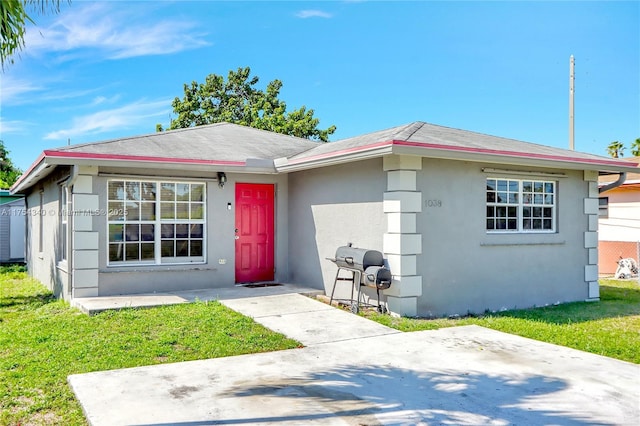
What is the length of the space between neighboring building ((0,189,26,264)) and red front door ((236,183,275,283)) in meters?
12.6

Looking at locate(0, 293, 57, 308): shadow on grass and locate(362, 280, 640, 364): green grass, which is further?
locate(0, 293, 57, 308): shadow on grass

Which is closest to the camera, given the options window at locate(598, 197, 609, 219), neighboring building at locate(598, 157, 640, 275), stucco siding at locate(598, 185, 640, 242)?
neighboring building at locate(598, 157, 640, 275)

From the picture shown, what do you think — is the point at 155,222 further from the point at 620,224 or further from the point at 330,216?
the point at 620,224

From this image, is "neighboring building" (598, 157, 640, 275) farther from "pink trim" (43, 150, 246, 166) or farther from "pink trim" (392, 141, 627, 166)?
"pink trim" (43, 150, 246, 166)

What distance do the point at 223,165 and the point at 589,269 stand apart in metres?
8.03


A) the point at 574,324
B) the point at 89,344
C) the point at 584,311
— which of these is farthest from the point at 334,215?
the point at 584,311

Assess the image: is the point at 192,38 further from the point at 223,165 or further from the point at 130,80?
the point at 223,165

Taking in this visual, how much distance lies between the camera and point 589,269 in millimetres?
10359

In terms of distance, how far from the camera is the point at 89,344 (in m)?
6.12

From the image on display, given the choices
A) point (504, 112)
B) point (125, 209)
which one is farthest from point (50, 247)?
point (504, 112)

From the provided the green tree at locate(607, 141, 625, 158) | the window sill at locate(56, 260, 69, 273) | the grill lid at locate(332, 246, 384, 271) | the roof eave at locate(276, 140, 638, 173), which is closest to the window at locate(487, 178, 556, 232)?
the roof eave at locate(276, 140, 638, 173)

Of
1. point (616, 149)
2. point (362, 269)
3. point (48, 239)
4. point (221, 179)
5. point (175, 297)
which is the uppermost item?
point (616, 149)

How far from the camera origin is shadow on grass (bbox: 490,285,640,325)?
837cm

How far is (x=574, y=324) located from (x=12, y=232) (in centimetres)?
1953
